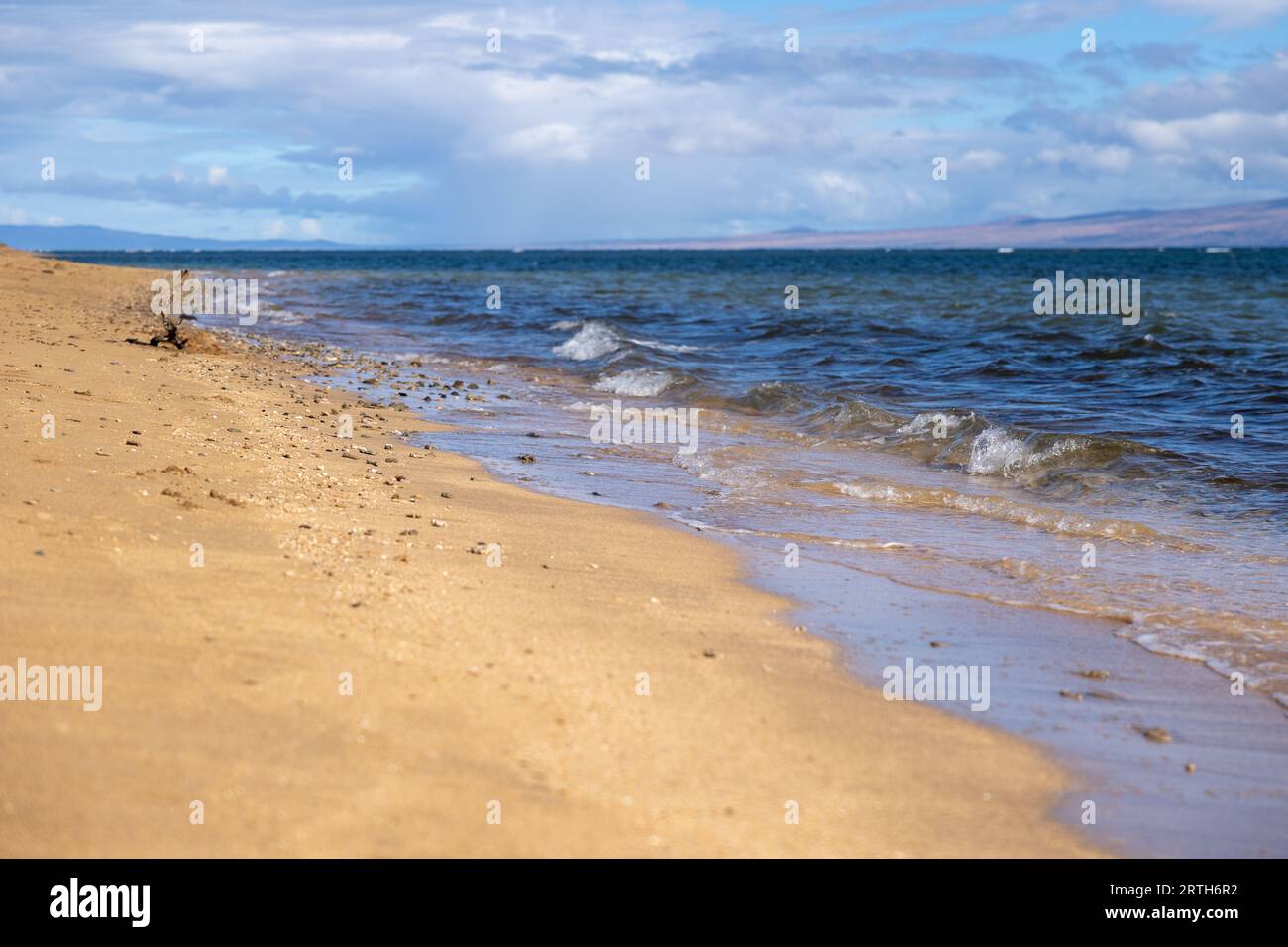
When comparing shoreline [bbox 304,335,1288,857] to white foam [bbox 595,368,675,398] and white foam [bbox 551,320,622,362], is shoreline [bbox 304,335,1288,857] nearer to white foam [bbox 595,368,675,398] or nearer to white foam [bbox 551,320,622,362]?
white foam [bbox 595,368,675,398]

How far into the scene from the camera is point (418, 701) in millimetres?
4539

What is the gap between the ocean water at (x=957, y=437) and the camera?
7.80 meters

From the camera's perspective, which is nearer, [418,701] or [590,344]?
[418,701]

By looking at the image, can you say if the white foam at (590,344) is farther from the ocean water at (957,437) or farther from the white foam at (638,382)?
the white foam at (638,382)

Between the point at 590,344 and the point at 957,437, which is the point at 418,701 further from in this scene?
the point at 590,344

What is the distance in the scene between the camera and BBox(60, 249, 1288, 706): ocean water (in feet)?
25.6

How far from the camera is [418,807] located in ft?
12.3

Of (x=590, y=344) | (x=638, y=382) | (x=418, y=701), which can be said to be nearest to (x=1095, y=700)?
(x=418, y=701)

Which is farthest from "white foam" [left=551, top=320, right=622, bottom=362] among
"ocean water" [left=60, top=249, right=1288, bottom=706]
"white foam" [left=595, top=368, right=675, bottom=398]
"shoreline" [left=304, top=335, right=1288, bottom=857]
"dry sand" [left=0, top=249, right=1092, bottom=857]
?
"dry sand" [left=0, top=249, right=1092, bottom=857]

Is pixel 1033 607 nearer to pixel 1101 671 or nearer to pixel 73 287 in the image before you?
pixel 1101 671

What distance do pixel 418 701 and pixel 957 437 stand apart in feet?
31.5

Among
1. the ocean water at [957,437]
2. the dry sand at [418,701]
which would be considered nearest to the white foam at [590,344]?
the ocean water at [957,437]
